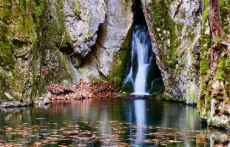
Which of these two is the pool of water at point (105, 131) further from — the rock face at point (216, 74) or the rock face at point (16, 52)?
the rock face at point (16, 52)

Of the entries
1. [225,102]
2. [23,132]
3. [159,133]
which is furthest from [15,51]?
[225,102]

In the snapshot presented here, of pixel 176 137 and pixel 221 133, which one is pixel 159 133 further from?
pixel 221 133

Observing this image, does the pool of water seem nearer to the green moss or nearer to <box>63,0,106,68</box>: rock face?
the green moss

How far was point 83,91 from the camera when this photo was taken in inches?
853

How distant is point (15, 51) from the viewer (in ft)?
48.5

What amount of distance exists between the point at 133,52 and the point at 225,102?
16.2m

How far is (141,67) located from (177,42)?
5867mm

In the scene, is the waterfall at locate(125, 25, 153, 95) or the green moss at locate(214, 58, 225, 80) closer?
the green moss at locate(214, 58, 225, 80)

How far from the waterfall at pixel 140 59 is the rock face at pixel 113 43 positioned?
2.17 ft

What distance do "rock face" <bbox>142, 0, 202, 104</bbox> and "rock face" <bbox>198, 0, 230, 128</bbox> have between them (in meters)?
5.41

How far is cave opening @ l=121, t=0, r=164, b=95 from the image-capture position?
2261 cm

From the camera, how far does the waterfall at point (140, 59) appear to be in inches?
904

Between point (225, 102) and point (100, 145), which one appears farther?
point (225, 102)

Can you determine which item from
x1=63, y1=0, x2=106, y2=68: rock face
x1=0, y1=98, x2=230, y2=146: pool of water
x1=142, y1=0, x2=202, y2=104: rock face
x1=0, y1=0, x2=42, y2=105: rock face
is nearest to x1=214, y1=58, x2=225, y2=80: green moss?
x1=0, y1=98, x2=230, y2=146: pool of water
